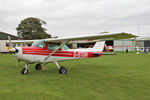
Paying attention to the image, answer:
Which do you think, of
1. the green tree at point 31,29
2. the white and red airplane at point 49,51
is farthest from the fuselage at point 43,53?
the green tree at point 31,29

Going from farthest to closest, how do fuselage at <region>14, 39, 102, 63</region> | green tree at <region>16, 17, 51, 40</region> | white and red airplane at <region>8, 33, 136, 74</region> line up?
green tree at <region>16, 17, 51, 40</region>
fuselage at <region>14, 39, 102, 63</region>
white and red airplane at <region>8, 33, 136, 74</region>

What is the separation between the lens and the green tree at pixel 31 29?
157 feet

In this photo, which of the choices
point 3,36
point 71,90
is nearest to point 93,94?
point 71,90

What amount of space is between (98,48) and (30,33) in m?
40.9

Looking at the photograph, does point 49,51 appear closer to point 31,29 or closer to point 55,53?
point 55,53

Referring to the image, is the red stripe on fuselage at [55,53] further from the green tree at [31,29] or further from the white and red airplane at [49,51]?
the green tree at [31,29]

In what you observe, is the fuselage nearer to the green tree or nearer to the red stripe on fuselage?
the red stripe on fuselage

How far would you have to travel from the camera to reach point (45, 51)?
837 cm

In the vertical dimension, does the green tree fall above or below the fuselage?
above

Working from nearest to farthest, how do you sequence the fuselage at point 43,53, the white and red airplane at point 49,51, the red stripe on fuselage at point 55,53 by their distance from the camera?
the white and red airplane at point 49,51 → the fuselage at point 43,53 → the red stripe on fuselage at point 55,53

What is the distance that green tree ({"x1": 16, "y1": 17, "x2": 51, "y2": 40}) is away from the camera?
47969mm

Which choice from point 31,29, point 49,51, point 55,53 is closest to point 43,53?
point 49,51

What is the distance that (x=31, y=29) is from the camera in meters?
48.6

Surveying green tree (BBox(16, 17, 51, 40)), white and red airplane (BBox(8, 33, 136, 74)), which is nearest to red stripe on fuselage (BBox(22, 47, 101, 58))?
white and red airplane (BBox(8, 33, 136, 74))
